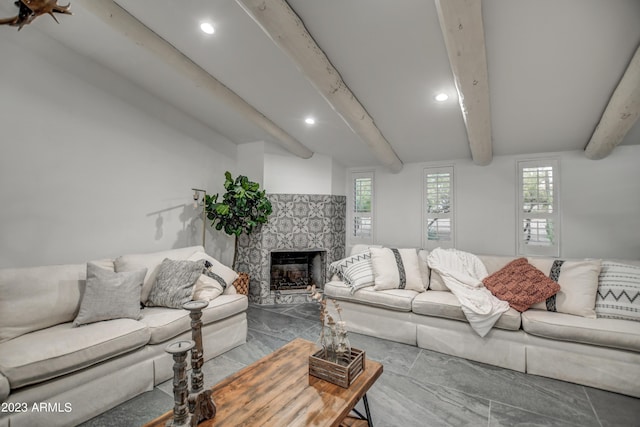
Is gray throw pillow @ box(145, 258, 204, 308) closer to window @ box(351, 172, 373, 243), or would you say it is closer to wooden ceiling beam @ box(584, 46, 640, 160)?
window @ box(351, 172, 373, 243)

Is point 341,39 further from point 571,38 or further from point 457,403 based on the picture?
point 457,403

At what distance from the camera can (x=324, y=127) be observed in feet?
13.2

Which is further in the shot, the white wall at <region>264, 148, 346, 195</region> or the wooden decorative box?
the white wall at <region>264, 148, 346, 195</region>

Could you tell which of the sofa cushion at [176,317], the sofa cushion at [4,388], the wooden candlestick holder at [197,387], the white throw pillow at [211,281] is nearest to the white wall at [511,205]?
the white throw pillow at [211,281]

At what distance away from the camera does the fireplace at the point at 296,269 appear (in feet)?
15.4

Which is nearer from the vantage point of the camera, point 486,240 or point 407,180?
point 486,240

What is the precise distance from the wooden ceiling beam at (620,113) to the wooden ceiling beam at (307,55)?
214 centimetres

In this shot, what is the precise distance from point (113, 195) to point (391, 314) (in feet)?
10.9

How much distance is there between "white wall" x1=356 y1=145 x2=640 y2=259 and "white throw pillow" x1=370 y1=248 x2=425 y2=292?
4.29 feet

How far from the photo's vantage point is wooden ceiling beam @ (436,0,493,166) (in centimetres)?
184

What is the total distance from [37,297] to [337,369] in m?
2.26

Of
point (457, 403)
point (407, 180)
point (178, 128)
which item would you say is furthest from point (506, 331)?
point (178, 128)

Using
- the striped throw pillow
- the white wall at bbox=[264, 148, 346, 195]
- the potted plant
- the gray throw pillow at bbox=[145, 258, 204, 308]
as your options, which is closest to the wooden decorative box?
the gray throw pillow at bbox=[145, 258, 204, 308]

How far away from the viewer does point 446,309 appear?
9.29 feet
